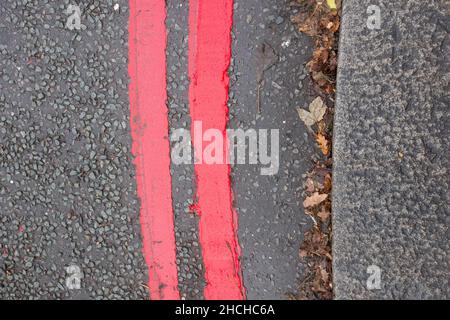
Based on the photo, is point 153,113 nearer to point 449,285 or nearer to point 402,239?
point 402,239

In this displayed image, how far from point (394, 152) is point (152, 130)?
3.87 ft

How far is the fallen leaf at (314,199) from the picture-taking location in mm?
2240

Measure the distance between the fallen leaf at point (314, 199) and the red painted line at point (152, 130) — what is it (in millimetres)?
695

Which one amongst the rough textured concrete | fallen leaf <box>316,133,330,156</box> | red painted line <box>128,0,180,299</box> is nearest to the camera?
the rough textured concrete

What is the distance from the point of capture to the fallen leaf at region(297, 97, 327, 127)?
7.30 feet

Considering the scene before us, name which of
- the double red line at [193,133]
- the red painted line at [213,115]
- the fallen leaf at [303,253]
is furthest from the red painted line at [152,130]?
the fallen leaf at [303,253]

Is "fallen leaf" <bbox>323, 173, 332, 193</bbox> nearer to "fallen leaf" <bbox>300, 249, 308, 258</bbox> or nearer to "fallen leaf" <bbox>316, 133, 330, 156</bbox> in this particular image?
"fallen leaf" <bbox>316, 133, 330, 156</bbox>

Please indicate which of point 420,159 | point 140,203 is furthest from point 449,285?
point 140,203

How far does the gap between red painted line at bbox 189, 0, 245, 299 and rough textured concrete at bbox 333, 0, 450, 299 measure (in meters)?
0.54

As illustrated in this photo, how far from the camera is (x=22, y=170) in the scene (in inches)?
97.7

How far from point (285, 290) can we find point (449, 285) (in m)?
0.75

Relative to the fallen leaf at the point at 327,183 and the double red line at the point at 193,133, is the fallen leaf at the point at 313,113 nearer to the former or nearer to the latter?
the fallen leaf at the point at 327,183

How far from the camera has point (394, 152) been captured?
203 cm

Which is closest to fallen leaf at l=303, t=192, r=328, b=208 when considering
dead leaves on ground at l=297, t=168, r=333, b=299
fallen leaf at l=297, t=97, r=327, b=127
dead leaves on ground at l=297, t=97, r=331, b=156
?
dead leaves on ground at l=297, t=168, r=333, b=299
